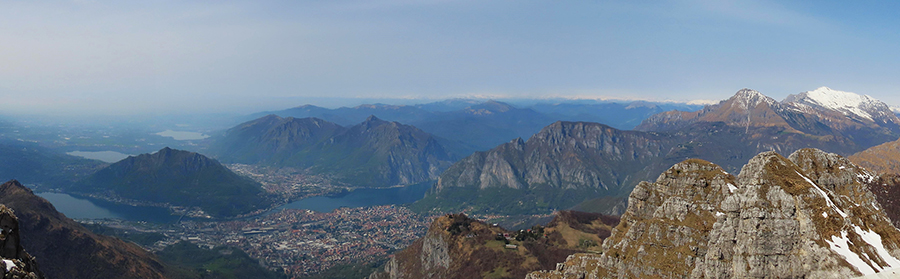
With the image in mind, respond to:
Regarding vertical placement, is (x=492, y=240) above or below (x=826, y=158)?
below

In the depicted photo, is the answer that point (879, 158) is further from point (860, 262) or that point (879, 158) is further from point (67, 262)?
point (67, 262)

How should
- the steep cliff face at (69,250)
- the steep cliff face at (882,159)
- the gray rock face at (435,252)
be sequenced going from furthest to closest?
the steep cliff face at (882,159) → the gray rock face at (435,252) → the steep cliff face at (69,250)

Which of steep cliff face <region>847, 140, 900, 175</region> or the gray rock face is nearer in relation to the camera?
the gray rock face

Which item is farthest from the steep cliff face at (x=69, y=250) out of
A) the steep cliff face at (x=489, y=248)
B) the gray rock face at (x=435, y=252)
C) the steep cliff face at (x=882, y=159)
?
the steep cliff face at (x=882, y=159)

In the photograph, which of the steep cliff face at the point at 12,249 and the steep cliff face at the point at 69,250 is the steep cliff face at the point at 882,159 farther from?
the steep cliff face at the point at 69,250

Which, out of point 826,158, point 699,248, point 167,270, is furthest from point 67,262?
point 826,158

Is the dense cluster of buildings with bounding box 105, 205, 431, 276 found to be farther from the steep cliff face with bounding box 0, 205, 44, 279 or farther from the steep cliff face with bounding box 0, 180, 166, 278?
the steep cliff face with bounding box 0, 205, 44, 279

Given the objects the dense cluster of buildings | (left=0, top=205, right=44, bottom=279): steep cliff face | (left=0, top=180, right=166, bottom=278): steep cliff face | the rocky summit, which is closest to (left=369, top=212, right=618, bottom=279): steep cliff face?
the rocky summit
